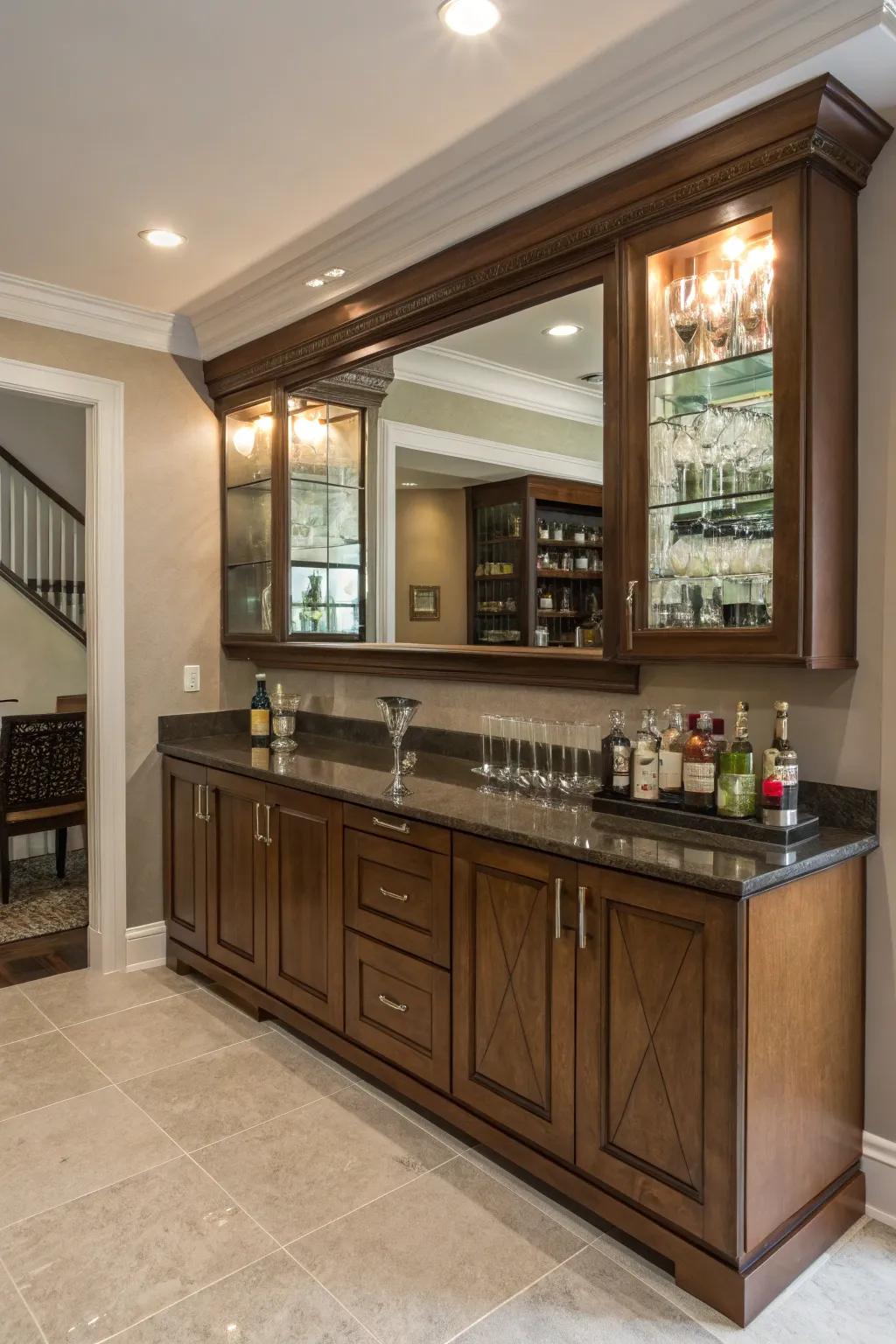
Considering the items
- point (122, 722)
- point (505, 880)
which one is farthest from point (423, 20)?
point (122, 722)

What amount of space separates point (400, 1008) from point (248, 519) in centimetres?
219

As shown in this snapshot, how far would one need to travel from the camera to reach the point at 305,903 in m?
2.93

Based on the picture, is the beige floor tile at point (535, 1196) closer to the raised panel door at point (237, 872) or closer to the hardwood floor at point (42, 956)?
the raised panel door at point (237, 872)

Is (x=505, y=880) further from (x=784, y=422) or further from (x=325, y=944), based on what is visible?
Result: (x=784, y=422)

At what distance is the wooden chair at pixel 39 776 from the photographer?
459cm

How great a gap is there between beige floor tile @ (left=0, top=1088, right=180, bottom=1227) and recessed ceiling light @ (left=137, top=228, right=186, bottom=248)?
271cm

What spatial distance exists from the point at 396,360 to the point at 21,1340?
9.30 feet

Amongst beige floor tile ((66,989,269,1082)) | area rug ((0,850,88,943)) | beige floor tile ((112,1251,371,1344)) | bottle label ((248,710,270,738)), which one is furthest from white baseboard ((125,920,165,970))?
beige floor tile ((112,1251,371,1344))

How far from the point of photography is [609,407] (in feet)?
7.75

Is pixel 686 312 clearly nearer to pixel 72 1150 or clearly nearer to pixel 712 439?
pixel 712 439

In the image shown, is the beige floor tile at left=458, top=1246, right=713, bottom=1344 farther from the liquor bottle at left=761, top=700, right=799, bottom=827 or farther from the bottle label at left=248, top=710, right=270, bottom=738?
the bottle label at left=248, top=710, right=270, bottom=738

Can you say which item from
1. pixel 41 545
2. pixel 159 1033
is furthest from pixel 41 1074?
pixel 41 545

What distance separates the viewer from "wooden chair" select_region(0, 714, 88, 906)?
4590mm

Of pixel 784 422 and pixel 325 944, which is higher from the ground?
pixel 784 422
